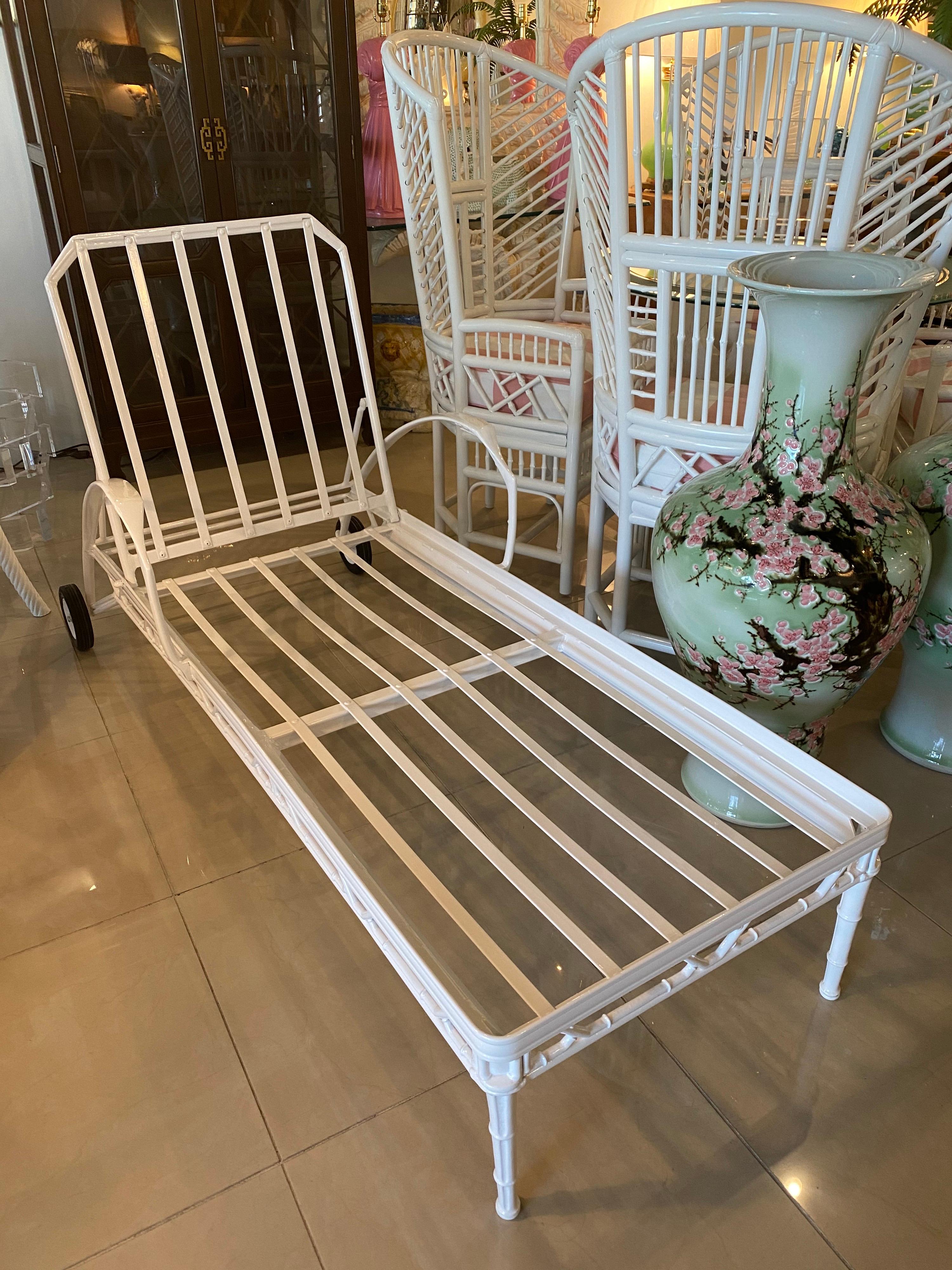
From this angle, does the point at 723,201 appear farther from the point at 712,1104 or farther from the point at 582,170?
the point at 712,1104

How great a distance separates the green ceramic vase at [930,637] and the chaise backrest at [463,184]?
3.53 feet

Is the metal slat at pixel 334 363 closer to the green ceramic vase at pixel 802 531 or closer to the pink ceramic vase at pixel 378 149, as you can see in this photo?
the green ceramic vase at pixel 802 531

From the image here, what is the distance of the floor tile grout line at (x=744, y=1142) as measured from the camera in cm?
103

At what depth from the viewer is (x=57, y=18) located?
2.45 metres

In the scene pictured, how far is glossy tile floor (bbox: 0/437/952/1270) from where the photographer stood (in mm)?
1045

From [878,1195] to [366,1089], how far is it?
2.05 feet

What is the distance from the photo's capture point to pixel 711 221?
4.64ft

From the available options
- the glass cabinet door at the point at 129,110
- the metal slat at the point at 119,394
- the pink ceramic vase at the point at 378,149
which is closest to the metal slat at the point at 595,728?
the metal slat at the point at 119,394

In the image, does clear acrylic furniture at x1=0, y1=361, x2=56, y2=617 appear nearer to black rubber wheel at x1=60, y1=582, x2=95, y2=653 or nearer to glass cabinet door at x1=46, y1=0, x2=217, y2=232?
black rubber wheel at x1=60, y1=582, x2=95, y2=653

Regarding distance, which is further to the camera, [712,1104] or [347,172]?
[347,172]

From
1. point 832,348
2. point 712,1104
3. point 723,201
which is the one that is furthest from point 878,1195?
point 723,201

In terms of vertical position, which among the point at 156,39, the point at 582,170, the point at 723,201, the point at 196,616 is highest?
the point at 156,39

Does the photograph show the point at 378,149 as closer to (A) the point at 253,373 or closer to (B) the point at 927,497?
(A) the point at 253,373

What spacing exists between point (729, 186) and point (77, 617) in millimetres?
1572
